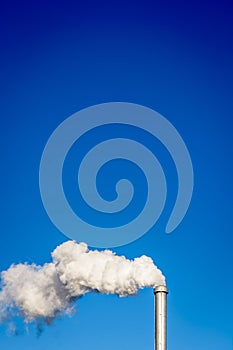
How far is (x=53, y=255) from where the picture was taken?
32.3 metres

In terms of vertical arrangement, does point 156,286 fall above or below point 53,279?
below

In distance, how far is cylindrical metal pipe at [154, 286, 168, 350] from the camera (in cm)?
2669

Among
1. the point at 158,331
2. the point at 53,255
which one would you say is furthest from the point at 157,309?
the point at 53,255

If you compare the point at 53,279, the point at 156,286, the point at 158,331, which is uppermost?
the point at 53,279

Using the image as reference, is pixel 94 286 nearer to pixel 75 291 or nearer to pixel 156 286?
pixel 75 291

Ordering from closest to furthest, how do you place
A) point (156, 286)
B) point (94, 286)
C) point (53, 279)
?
point (156, 286)
point (94, 286)
point (53, 279)

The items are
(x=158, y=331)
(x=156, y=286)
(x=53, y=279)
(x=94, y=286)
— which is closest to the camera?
(x=158, y=331)

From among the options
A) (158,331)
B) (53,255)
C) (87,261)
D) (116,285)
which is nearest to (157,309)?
(158,331)

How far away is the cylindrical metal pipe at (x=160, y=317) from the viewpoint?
87.6 feet

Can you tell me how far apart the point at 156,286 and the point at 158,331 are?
2866 millimetres

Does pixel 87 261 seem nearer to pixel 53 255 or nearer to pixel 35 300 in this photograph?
pixel 53 255

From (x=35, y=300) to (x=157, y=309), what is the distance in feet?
31.4

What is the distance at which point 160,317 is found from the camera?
89.9 feet

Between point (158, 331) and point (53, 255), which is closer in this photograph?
point (158, 331)
